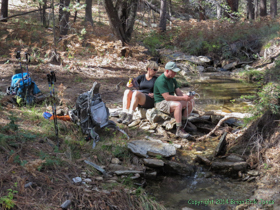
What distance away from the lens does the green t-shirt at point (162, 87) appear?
6.22 meters

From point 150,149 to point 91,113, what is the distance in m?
1.27

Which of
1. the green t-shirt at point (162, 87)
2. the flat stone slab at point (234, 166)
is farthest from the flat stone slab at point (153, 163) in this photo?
the green t-shirt at point (162, 87)

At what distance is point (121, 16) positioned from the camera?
534 inches

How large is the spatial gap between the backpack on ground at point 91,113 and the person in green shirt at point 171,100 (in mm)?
1441

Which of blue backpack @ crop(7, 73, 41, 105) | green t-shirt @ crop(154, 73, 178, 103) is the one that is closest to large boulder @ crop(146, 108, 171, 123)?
green t-shirt @ crop(154, 73, 178, 103)

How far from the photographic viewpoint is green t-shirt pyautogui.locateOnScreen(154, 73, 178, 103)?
6223 millimetres

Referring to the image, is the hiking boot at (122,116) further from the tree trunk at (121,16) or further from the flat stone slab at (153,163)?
the tree trunk at (121,16)

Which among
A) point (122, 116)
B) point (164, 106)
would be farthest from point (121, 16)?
point (164, 106)

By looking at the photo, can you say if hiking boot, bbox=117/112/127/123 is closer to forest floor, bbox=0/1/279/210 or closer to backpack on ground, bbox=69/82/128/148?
forest floor, bbox=0/1/279/210

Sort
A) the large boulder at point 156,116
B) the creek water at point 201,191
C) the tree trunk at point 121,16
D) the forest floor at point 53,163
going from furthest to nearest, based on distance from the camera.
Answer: the tree trunk at point 121,16 → the large boulder at point 156,116 → the creek water at point 201,191 → the forest floor at point 53,163

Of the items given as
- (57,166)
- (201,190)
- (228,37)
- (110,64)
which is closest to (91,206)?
(57,166)

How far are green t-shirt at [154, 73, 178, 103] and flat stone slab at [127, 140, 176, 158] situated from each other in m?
1.39

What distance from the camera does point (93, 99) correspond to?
17.8 feet

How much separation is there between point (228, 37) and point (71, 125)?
14585mm
